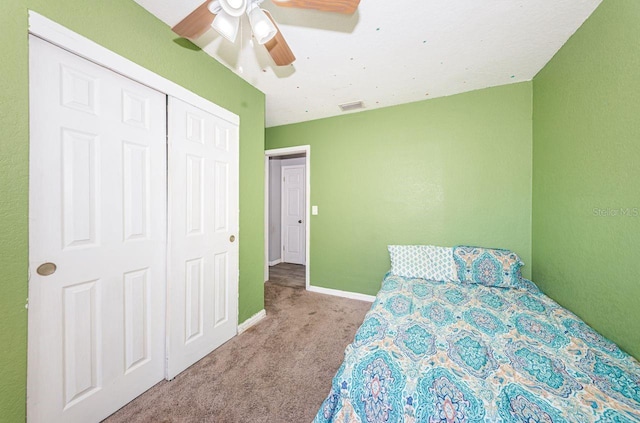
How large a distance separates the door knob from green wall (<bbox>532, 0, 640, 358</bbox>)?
9.71 feet

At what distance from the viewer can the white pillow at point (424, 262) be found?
86.8 inches

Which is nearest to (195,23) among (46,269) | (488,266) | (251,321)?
(46,269)

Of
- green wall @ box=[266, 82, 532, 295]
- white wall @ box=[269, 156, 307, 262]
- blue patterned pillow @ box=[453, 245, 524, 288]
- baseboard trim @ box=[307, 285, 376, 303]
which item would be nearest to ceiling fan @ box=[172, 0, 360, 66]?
green wall @ box=[266, 82, 532, 295]

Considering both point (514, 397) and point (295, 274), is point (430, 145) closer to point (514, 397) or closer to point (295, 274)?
point (514, 397)

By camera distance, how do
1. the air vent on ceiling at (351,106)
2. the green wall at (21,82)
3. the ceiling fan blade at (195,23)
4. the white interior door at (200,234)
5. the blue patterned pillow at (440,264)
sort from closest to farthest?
the green wall at (21,82)
the ceiling fan blade at (195,23)
the white interior door at (200,234)
the blue patterned pillow at (440,264)
the air vent on ceiling at (351,106)

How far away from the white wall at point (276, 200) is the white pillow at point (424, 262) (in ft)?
9.71

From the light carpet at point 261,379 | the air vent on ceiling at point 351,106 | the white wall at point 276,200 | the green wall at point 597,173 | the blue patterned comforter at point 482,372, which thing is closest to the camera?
the blue patterned comforter at point 482,372

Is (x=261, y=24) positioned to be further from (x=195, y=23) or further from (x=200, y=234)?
(x=200, y=234)

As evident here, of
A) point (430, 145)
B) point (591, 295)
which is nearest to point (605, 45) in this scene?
point (430, 145)

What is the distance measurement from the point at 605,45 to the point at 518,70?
78 cm

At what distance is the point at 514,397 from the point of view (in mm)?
863

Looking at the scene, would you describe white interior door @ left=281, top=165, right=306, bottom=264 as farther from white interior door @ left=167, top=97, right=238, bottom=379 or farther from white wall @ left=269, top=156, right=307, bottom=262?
white interior door @ left=167, top=97, right=238, bottom=379

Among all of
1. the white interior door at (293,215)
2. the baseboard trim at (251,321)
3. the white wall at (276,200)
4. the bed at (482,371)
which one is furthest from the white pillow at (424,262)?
the white wall at (276,200)

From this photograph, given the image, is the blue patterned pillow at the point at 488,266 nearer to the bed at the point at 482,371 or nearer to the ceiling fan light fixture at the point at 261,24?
the bed at the point at 482,371
